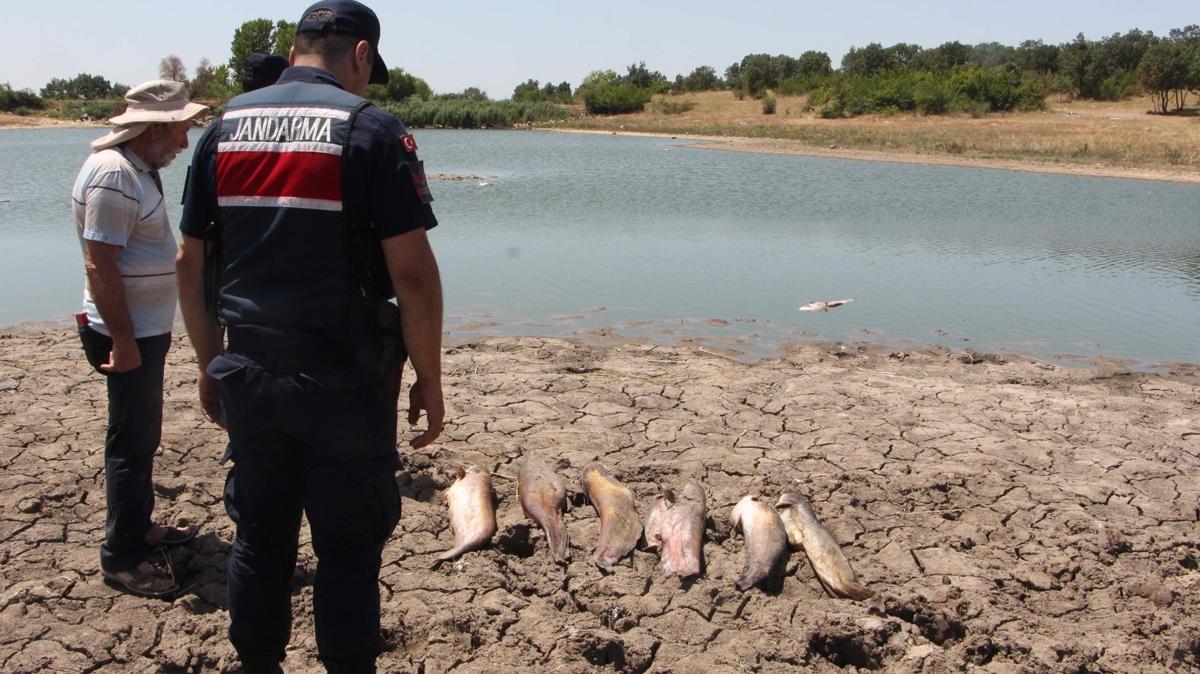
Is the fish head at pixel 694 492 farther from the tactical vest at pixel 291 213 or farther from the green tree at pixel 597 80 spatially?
the green tree at pixel 597 80

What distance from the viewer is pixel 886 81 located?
53656mm

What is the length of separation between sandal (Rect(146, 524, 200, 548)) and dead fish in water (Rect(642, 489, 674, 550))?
1.96 m

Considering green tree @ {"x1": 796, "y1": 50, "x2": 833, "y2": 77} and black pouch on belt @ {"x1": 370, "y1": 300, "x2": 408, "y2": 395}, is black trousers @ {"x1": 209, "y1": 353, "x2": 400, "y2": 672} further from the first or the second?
green tree @ {"x1": 796, "y1": 50, "x2": 833, "y2": 77}

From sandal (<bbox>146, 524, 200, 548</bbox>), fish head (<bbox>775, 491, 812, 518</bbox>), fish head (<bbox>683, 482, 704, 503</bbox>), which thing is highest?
sandal (<bbox>146, 524, 200, 548</bbox>)

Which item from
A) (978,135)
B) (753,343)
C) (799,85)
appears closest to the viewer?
(753,343)

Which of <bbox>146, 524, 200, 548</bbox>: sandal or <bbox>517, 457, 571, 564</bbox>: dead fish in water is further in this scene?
<bbox>517, 457, 571, 564</bbox>: dead fish in water

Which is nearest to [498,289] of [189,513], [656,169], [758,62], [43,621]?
[189,513]

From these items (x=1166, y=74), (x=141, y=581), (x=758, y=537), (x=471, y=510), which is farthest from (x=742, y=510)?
(x=1166, y=74)

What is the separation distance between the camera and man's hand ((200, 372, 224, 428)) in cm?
313

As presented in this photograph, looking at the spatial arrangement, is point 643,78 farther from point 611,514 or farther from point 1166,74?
point 611,514

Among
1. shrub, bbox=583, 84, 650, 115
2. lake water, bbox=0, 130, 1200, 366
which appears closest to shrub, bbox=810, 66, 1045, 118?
shrub, bbox=583, 84, 650, 115

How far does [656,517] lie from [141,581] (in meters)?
2.18

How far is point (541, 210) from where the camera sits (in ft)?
59.1

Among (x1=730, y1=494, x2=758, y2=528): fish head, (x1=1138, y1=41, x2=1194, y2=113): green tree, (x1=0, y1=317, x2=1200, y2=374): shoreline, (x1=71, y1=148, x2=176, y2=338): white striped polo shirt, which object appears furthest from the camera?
(x1=1138, y1=41, x2=1194, y2=113): green tree
